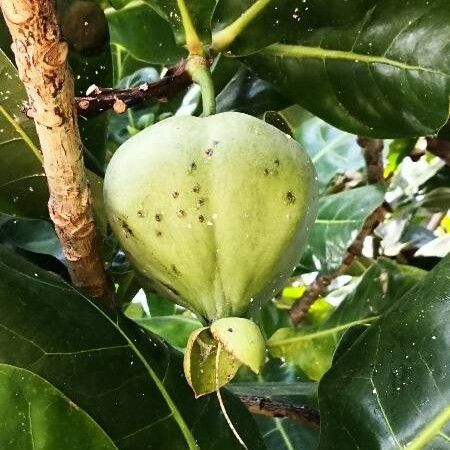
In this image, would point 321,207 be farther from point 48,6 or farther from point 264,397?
point 48,6

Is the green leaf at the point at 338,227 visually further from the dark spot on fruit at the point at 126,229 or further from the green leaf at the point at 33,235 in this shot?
the dark spot on fruit at the point at 126,229

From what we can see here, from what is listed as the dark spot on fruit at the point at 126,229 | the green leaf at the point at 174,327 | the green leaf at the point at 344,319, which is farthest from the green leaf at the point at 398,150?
the dark spot on fruit at the point at 126,229

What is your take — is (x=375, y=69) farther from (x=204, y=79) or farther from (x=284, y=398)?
(x=284, y=398)

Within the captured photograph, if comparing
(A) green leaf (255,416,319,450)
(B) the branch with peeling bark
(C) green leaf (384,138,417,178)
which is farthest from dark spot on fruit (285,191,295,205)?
(C) green leaf (384,138,417,178)

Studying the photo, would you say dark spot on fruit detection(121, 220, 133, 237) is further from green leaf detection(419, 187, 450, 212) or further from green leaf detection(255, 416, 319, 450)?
green leaf detection(419, 187, 450, 212)

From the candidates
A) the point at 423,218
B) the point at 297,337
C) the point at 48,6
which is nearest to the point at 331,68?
the point at 48,6

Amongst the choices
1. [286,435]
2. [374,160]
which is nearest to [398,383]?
[286,435]

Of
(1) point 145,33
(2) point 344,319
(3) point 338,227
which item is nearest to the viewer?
(1) point 145,33
